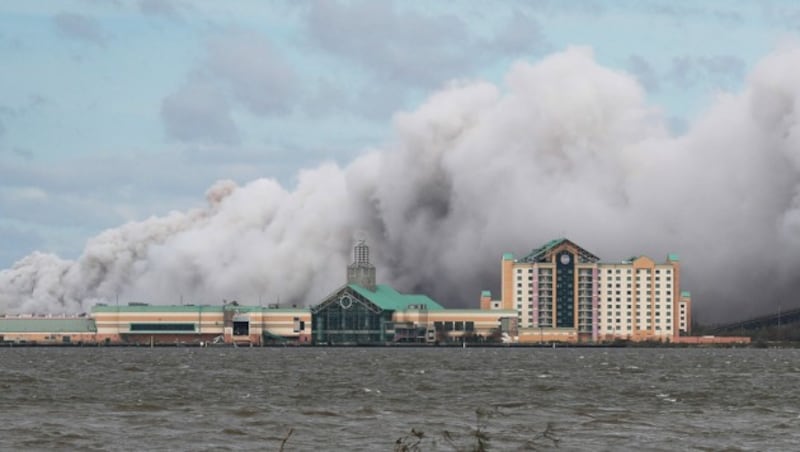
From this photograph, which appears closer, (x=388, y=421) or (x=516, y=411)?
(x=388, y=421)

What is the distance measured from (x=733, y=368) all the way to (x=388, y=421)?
A: 73216 mm

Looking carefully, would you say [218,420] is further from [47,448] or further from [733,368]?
[733,368]

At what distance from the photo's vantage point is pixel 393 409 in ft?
247

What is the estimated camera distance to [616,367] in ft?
447

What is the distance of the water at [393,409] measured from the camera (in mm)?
59594

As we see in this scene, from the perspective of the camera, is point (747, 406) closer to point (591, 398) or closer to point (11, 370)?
point (591, 398)

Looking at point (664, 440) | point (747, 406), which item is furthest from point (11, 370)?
point (664, 440)

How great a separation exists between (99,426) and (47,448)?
8.01 m

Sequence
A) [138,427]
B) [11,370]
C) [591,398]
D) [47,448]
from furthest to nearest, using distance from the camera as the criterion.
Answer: [11,370] < [591,398] < [138,427] < [47,448]

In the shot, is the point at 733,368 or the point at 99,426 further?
the point at 733,368

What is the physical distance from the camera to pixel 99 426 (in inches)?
2569

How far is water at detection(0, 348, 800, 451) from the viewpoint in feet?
196

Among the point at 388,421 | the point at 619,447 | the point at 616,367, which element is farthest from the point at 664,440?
the point at 616,367

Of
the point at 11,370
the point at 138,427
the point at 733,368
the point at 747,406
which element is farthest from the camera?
the point at 733,368
